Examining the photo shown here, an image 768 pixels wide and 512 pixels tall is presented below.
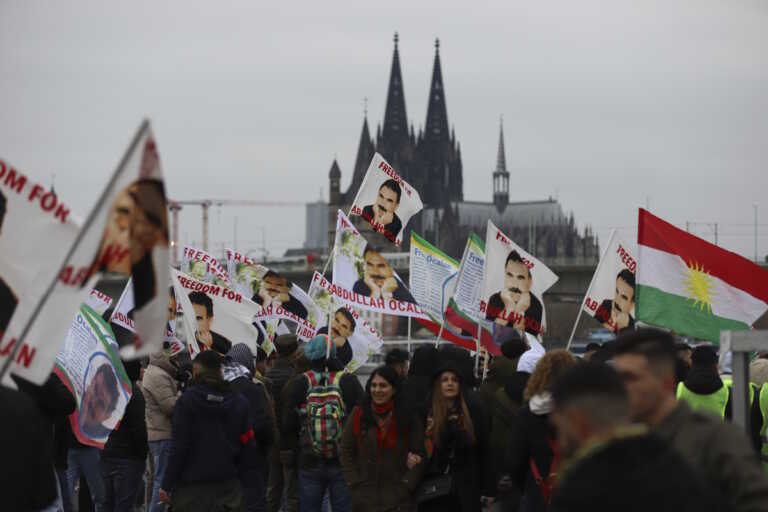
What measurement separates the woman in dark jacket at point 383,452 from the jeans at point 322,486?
3.84ft

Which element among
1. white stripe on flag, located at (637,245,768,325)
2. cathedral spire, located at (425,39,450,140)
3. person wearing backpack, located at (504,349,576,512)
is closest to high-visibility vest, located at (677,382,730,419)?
white stripe on flag, located at (637,245,768,325)

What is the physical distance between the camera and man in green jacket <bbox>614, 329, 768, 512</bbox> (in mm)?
4355

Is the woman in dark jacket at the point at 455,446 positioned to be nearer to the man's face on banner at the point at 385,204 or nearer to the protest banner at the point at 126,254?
the protest banner at the point at 126,254

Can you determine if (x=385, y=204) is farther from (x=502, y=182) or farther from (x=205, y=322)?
(x=502, y=182)

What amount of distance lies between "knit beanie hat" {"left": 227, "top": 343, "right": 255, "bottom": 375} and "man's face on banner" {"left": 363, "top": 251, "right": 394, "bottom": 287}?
370cm

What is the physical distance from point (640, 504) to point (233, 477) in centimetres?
550

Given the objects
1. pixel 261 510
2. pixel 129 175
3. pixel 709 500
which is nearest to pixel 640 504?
pixel 709 500

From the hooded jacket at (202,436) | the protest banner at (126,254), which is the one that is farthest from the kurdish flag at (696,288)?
the protest banner at (126,254)

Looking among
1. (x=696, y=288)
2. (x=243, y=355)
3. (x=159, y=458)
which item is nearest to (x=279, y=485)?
(x=159, y=458)

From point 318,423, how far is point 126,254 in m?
4.56

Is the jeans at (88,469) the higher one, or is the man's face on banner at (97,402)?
the man's face on banner at (97,402)

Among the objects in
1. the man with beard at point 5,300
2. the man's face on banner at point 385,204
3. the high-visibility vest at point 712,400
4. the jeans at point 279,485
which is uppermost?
the man's face on banner at point 385,204

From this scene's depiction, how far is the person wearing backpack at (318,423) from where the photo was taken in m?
9.71

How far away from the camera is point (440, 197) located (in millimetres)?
152500
